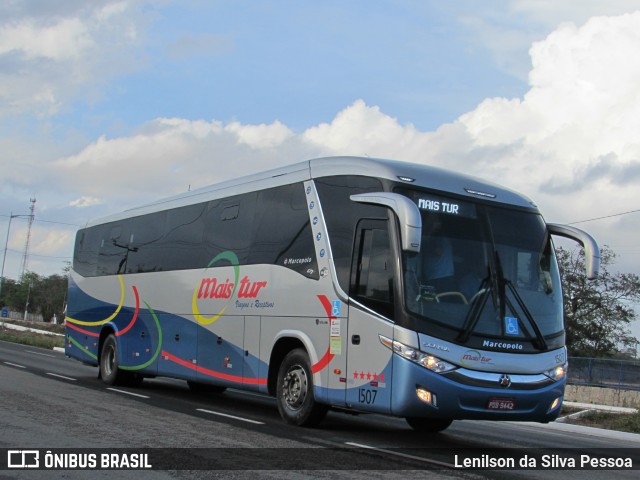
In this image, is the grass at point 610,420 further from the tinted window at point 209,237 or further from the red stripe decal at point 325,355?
the tinted window at point 209,237

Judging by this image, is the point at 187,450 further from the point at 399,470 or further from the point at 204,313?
the point at 204,313

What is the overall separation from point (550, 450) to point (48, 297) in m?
133

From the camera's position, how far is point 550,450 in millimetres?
11539

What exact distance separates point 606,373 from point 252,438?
28120mm

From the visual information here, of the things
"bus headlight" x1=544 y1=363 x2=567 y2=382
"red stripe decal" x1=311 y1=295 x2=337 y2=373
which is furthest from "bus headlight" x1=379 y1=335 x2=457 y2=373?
"red stripe decal" x1=311 y1=295 x2=337 y2=373

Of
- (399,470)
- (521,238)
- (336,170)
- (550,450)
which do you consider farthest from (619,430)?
(399,470)

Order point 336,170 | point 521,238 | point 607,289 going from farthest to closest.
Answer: point 607,289
point 336,170
point 521,238

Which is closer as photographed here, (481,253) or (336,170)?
(481,253)

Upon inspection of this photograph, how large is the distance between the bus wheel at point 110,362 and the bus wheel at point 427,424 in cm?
813

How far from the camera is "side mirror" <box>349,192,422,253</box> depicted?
30.7ft

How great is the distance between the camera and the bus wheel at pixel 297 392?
11.6m

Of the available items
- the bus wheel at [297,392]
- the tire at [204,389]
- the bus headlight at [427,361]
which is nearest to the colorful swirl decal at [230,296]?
the bus wheel at [297,392]

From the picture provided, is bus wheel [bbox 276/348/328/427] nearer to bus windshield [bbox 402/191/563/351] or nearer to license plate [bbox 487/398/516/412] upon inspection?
bus windshield [bbox 402/191/563/351]

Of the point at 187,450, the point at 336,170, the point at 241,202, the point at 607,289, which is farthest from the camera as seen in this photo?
the point at 607,289
